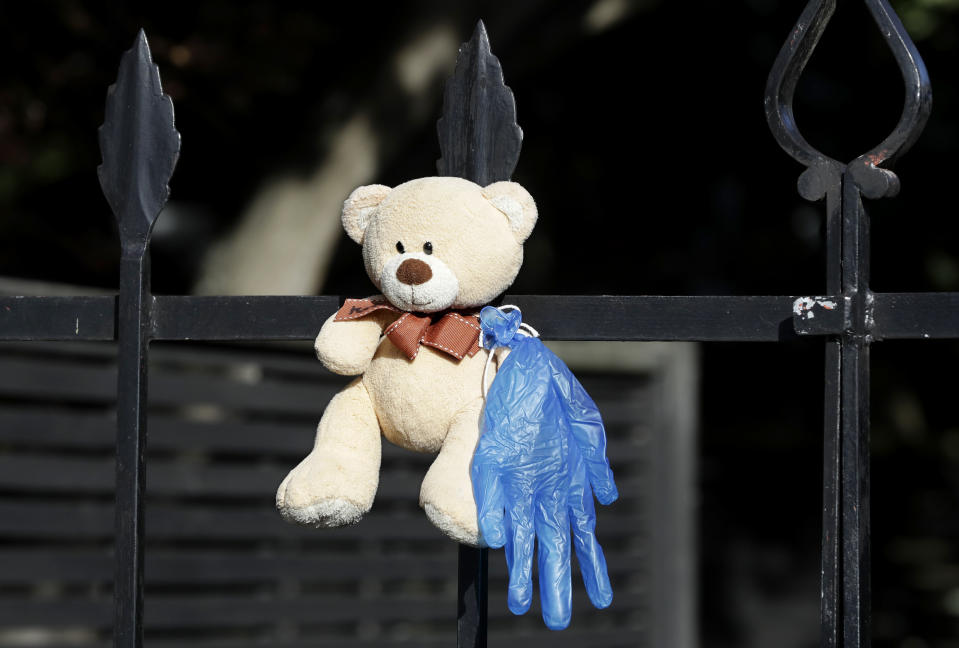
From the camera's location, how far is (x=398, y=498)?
400cm

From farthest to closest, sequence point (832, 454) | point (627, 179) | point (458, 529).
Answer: point (627, 179) → point (832, 454) → point (458, 529)

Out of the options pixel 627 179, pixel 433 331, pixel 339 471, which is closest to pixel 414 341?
pixel 433 331

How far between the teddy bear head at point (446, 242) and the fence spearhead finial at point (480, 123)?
10 centimetres

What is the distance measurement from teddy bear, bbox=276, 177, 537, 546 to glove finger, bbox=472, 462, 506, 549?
2 cm

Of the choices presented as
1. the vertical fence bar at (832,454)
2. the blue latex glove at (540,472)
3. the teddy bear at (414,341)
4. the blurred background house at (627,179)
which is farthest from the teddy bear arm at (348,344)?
the blurred background house at (627,179)

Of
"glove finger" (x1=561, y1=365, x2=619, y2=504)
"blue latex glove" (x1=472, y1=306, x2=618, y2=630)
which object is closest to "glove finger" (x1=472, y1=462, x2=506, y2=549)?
"blue latex glove" (x1=472, y1=306, x2=618, y2=630)

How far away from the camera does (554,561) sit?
1099 millimetres

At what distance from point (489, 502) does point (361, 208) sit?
362 millimetres

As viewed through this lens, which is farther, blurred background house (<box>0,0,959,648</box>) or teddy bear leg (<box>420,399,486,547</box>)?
blurred background house (<box>0,0,959,648</box>)

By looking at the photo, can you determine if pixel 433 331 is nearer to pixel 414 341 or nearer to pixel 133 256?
pixel 414 341

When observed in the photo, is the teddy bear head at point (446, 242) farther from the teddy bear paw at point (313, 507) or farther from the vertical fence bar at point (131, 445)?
the vertical fence bar at point (131, 445)

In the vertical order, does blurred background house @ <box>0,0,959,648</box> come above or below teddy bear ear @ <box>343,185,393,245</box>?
above

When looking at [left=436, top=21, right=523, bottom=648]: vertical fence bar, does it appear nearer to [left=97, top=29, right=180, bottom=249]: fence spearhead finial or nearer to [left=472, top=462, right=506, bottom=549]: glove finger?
[left=472, top=462, right=506, bottom=549]: glove finger

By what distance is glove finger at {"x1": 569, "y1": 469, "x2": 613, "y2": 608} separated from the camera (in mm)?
1118
